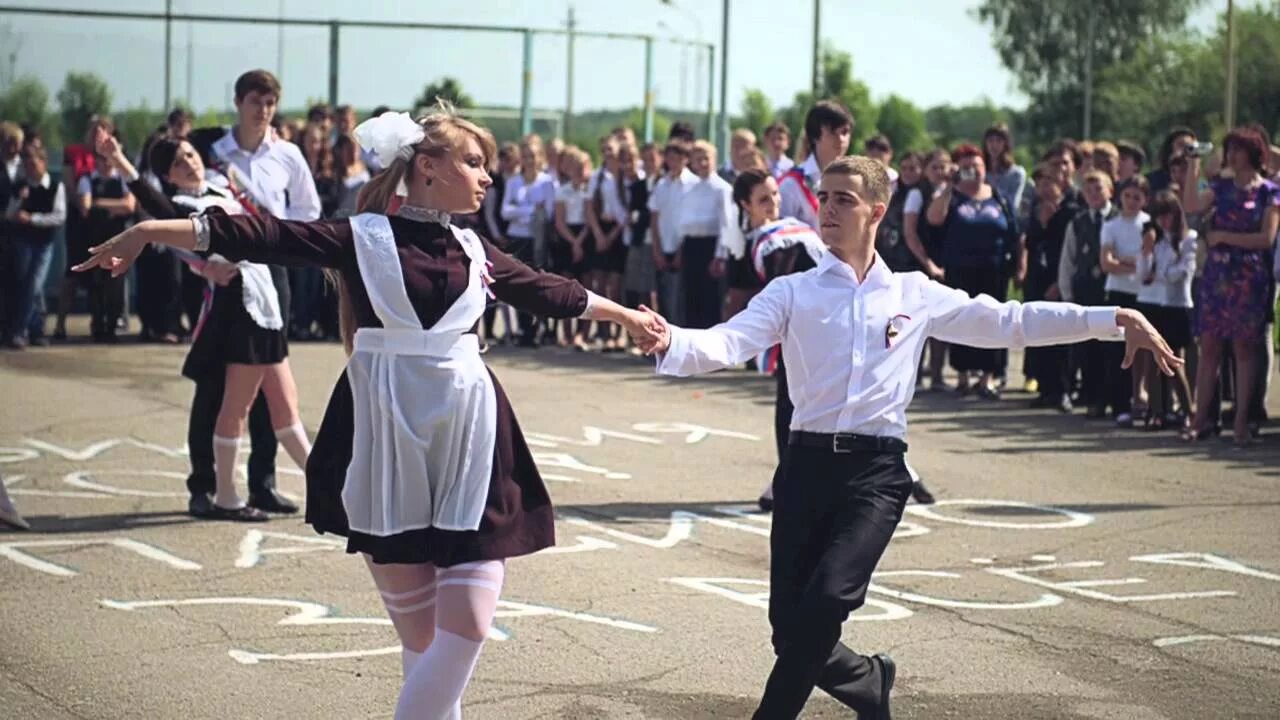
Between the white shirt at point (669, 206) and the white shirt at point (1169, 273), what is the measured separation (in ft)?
17.8

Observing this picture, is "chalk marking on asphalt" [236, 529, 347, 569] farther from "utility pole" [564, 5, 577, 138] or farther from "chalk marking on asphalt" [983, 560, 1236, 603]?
"utility pole" [564, 5, 577, 138]

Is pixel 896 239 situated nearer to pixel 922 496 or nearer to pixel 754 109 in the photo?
pixel 922 496

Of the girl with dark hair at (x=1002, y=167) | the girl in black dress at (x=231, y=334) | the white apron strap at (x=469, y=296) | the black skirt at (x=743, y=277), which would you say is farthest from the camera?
the girl with dark hair at (x=1002, y=167)

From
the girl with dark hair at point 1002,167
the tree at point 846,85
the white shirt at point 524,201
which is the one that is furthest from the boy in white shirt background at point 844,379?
the tree at point 846,85

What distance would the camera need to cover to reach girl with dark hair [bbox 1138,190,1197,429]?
14125 mm

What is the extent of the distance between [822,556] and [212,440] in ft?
16.7

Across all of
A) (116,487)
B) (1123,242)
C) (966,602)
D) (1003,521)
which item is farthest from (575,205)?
(966,602)

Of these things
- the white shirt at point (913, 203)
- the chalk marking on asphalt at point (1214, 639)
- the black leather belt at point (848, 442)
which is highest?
the white shirt at point (913, 203)

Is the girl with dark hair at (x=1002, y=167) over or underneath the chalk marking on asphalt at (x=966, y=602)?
over

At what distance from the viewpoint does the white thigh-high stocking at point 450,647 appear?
205 inches

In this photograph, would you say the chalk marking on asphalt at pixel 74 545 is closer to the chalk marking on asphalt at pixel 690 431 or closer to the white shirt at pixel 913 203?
the chalk marking on asphalt at pixel 690 431

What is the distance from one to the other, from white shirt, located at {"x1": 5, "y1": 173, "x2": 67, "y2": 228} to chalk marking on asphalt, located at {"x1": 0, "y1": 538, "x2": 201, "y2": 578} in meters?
10.3

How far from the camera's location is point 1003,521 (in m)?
10.4

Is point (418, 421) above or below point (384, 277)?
below
